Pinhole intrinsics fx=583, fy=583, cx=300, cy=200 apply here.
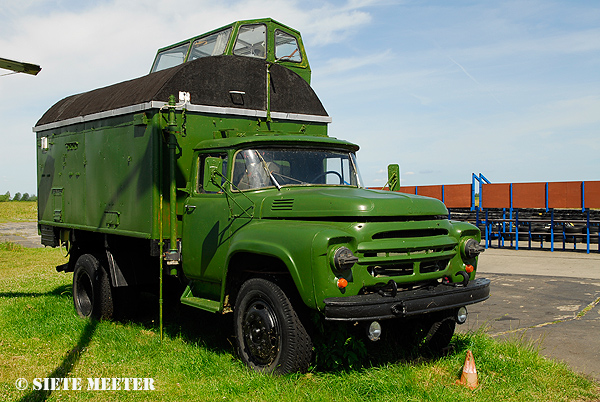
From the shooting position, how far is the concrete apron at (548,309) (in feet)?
22.4

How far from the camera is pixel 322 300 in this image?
16.1 feet

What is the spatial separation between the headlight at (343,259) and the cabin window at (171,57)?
5.81 m

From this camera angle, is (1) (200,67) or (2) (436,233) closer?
(2) (436,233)

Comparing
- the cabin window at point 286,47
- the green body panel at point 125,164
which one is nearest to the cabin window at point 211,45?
the cabin window at point 286,47

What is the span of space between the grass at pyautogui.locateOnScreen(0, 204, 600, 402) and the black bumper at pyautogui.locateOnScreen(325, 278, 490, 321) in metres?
0.67

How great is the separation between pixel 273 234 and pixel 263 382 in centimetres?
132

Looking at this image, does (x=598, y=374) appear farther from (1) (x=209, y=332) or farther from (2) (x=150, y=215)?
(2) (x=150, y=215)

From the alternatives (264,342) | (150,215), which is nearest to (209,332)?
(150,215)

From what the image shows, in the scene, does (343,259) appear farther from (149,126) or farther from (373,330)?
(149,126)

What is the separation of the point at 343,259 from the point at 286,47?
17.1 ft

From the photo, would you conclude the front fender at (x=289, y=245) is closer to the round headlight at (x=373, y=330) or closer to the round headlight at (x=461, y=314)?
the round headlight at (x=373, y=330)

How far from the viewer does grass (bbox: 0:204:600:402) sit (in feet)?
16.7

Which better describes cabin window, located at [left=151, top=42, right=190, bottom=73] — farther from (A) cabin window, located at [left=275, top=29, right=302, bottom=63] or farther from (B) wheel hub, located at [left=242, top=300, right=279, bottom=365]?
(B) wheel hub, located at [left=242, top=300, right=279, bottom=365]

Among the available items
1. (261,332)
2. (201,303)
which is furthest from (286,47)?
(261,332)
